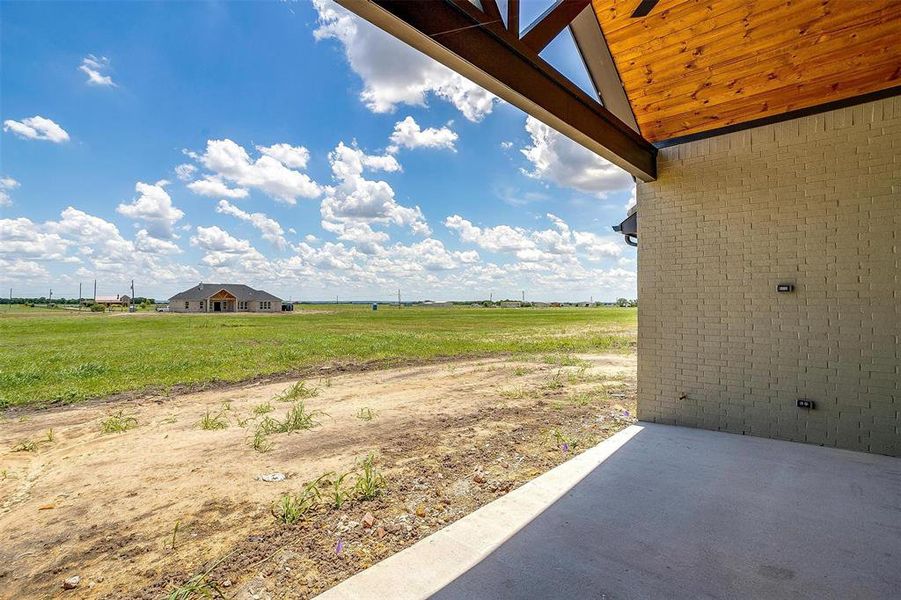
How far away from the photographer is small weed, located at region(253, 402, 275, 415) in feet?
15.9

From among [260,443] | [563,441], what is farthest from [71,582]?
[563,441]

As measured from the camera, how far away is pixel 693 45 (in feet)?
10.4

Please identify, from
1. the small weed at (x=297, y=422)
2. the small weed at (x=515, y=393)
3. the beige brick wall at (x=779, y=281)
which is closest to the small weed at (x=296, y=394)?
the small weed at (x=297, y=422)

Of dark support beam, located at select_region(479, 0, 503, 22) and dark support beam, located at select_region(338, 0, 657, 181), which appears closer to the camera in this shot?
dark support beam, located at select_region(338, 0, 657, 181)

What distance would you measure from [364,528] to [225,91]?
13.9 meters

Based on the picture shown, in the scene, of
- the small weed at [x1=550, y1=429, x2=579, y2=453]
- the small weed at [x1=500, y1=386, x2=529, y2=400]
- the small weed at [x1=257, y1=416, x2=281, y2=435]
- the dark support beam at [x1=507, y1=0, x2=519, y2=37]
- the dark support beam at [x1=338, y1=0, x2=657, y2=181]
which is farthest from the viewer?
the small weed at [x1=500, y1=386, x2=529, y2=400]

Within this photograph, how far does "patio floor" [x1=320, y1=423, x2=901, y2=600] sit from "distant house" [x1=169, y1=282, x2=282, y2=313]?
52447 millimetres

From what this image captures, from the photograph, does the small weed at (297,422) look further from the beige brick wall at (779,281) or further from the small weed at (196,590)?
the beige brick wall at (779,281)

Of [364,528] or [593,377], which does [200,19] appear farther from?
[593,377]

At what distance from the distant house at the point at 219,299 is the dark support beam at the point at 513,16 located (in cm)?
5248

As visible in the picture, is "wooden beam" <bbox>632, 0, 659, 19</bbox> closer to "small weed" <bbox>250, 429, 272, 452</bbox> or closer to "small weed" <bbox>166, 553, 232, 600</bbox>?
"small weed" <bbox>166, 553, 232, 600</bbox>

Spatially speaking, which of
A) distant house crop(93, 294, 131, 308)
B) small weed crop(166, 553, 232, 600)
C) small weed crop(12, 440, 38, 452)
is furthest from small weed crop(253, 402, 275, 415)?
distant house crop(93, 294, 131, 308)

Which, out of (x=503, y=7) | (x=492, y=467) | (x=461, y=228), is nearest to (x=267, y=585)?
(x=492, y=467)

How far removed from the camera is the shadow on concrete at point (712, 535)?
64.0 inches
